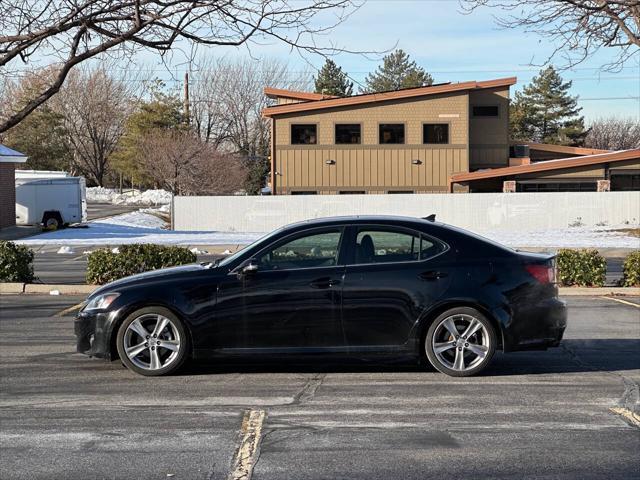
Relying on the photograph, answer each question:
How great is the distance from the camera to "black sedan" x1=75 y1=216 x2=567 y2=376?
7832 millimetres

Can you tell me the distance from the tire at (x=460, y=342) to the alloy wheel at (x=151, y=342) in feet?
7.74

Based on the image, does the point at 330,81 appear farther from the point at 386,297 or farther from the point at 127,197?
the point at 386,297

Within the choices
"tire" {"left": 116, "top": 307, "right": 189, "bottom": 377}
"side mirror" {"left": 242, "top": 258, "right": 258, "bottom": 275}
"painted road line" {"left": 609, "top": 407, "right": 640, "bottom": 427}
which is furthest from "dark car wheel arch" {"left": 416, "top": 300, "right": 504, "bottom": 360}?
"tire" {"left": 116, "top": 307, "right": 189, "bottom": 377}

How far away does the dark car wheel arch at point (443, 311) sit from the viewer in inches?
310

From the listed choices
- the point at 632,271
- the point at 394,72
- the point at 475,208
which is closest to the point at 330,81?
the point at 394,72

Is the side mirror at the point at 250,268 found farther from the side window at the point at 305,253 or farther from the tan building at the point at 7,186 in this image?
the tan building at the point at 7,186

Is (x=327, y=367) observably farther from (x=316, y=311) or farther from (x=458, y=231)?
(x=458, y=231)

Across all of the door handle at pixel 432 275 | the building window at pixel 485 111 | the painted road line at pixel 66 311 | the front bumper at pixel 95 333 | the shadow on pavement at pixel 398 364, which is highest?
the building window at pixel 485 111

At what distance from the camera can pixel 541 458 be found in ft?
18.1

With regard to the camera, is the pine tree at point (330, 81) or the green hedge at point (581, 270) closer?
the green hedge at point (581, 270)

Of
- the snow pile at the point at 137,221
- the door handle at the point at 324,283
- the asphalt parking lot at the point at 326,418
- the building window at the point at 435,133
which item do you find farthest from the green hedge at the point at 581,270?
the snow pile at the point at 137,221

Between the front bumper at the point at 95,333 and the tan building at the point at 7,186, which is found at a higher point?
the tan building at the point at 7,186

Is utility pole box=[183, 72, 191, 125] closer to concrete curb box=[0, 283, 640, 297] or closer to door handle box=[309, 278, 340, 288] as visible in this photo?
concrete curb box=[0, 283, 640, 297]

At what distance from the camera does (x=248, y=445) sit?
5797 mm
